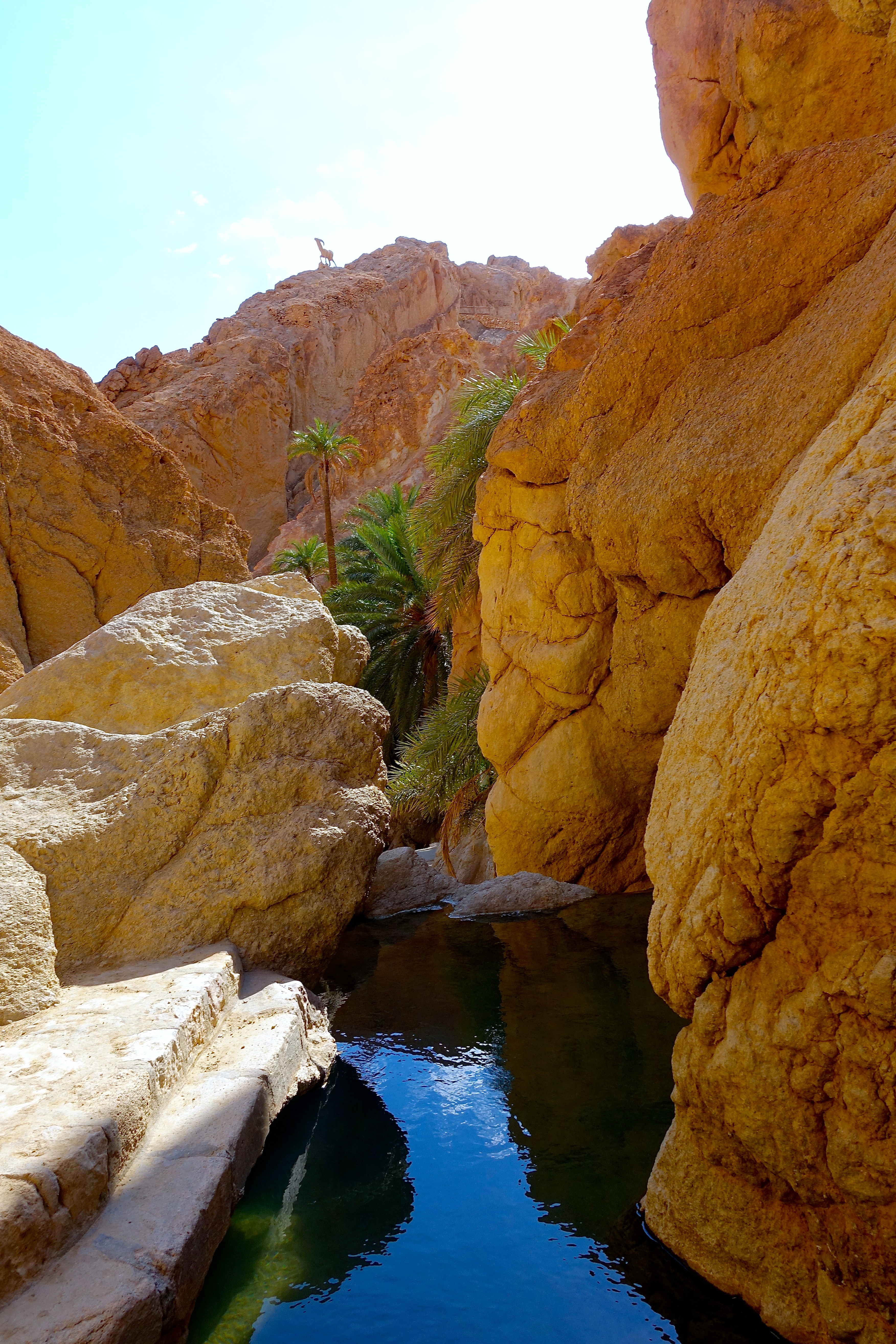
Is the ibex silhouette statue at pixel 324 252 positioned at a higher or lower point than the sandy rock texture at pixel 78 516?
higher

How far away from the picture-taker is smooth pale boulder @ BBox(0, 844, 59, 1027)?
4.01 meters

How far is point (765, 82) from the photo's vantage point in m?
8.54

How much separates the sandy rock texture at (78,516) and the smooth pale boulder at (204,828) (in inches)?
243

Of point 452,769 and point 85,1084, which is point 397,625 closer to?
point 452,769

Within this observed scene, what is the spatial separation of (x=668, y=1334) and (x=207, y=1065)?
6.51 feet

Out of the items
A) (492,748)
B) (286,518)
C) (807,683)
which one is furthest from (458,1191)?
(286,518)

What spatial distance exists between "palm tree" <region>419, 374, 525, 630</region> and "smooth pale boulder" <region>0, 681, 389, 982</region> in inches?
260

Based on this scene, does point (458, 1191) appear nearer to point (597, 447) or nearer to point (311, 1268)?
point (311, 1268)

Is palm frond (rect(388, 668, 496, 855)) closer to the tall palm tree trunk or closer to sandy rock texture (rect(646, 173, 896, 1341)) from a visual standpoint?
sandy rock texture (rect(646, 173, 896, 1341))

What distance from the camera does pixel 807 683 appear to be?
242 cm

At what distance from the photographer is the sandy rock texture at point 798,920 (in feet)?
7.72

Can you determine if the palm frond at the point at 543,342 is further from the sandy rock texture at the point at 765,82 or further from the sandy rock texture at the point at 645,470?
the sandy rock texture at the point at 765,82

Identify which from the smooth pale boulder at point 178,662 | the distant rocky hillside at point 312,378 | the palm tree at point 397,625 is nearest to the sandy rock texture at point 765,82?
the smooth pale boulder at point 178,662

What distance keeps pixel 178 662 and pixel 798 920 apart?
5104 millimetres
